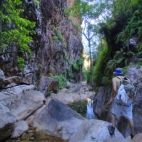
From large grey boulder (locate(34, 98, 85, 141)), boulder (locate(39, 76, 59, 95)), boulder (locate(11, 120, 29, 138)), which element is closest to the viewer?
boulder (locate(11, 120, 29, 138))

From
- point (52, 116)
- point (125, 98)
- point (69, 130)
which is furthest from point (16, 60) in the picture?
point (125, 98)

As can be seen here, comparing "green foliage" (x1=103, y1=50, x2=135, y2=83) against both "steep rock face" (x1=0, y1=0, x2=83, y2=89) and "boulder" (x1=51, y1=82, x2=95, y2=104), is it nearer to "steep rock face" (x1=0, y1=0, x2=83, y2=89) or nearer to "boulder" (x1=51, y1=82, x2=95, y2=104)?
"steep rock face" (x1=0, y1=0, x2=83, y2=89)

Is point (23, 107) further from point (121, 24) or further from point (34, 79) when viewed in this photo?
point (121, 24)

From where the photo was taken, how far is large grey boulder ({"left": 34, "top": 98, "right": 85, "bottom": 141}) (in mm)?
5074

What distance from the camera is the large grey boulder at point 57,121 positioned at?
5.07 m

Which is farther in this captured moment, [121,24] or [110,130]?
[121,24]

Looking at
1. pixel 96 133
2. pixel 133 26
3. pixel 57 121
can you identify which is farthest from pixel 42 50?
pixel 96 133

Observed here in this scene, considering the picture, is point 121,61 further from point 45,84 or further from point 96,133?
point 45,84

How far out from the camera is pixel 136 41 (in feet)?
24.0

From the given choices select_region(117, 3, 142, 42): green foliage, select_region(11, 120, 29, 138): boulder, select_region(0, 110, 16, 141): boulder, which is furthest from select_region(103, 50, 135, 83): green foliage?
select_region(0, 110, 16, 141): boulder

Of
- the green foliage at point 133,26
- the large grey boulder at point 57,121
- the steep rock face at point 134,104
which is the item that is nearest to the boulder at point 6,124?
the large grey boulder at point 57,121

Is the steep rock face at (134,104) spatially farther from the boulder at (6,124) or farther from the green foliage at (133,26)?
the boulder at (6,124)

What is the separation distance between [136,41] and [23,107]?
5583mm

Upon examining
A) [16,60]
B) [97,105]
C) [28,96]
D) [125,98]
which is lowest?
[97,105]
